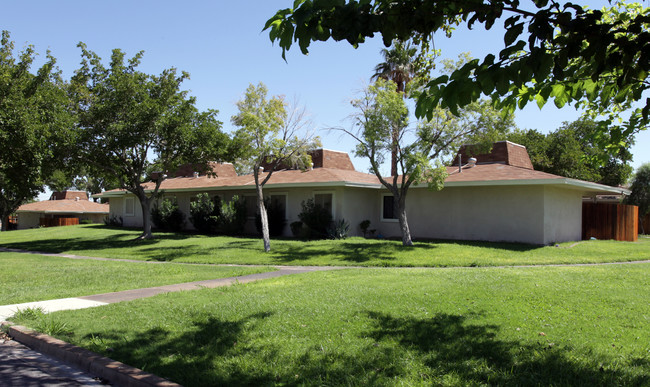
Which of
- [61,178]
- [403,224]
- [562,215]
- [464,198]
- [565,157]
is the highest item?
[565,157]

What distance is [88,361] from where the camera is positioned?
5.54 meters

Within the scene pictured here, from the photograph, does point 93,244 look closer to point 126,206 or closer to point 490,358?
point 126,206

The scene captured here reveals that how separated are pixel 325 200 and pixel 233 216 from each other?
512cm

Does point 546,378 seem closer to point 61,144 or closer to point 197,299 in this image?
point 197,299

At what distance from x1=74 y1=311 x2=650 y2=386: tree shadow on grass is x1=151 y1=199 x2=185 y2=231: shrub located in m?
24.1

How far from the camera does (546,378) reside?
452 centimetres

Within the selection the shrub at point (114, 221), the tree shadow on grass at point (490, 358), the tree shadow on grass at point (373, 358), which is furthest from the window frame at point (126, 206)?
the tree shadow on grass at point (490, 358)

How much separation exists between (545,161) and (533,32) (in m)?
36.7

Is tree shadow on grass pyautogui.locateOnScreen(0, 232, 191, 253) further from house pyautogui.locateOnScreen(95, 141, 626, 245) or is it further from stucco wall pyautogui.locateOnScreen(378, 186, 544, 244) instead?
stucco wall pyautogui.locateOnScreen(378, 186, 544, 244)

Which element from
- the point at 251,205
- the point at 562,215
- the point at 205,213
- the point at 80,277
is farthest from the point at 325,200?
the point at 80,277

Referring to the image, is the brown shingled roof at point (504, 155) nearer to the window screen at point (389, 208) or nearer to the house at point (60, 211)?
the window screen at point (389, 208)

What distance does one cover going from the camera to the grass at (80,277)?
9867 millimetres

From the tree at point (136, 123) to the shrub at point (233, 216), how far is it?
320 cm

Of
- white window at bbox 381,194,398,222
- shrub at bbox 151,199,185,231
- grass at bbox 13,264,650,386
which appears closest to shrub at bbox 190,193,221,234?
shrub at bbox 151,199,185,231
